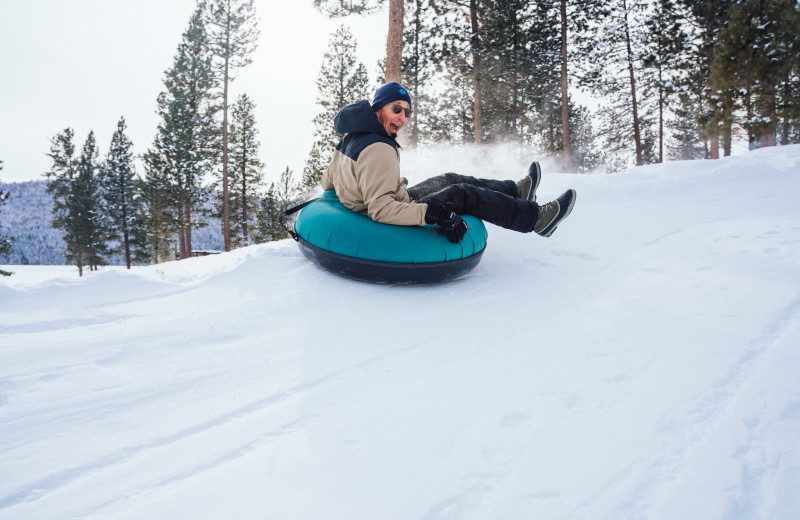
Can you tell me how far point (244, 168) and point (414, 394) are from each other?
24876mm

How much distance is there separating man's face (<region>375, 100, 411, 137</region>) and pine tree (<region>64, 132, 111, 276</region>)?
2868 centimetres

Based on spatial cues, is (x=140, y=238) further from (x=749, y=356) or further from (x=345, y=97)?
(x=749, y=356)

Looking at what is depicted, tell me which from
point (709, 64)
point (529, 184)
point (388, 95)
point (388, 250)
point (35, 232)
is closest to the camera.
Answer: point (388, 250)

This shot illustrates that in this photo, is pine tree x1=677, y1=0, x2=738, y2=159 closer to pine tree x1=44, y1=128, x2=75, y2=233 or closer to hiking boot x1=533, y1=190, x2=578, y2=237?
hiking boot x1=533, y1=190, x2=578, y2=237

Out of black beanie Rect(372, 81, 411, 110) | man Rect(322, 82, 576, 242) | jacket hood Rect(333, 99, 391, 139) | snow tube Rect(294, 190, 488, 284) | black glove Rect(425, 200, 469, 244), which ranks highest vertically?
black beanie Rect(372, 81, 411, 110)

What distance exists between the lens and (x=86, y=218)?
80.5ft

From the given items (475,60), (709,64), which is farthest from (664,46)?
(475,60)

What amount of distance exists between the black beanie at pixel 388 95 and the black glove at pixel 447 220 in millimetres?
797

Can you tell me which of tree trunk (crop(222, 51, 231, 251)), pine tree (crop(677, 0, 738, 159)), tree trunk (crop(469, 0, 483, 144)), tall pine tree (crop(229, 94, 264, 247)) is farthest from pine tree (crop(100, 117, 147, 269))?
pine tree (crop(677, 0, 738, 159))

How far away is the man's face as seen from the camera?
2.74 meters

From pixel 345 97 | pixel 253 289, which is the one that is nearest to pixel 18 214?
pixel 345 97

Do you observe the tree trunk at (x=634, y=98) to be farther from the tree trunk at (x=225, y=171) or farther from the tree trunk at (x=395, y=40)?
the tree trunk at (x=225, y=171)

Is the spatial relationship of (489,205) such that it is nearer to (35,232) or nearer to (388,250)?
(388,250)

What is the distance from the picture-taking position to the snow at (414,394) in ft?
3.15
